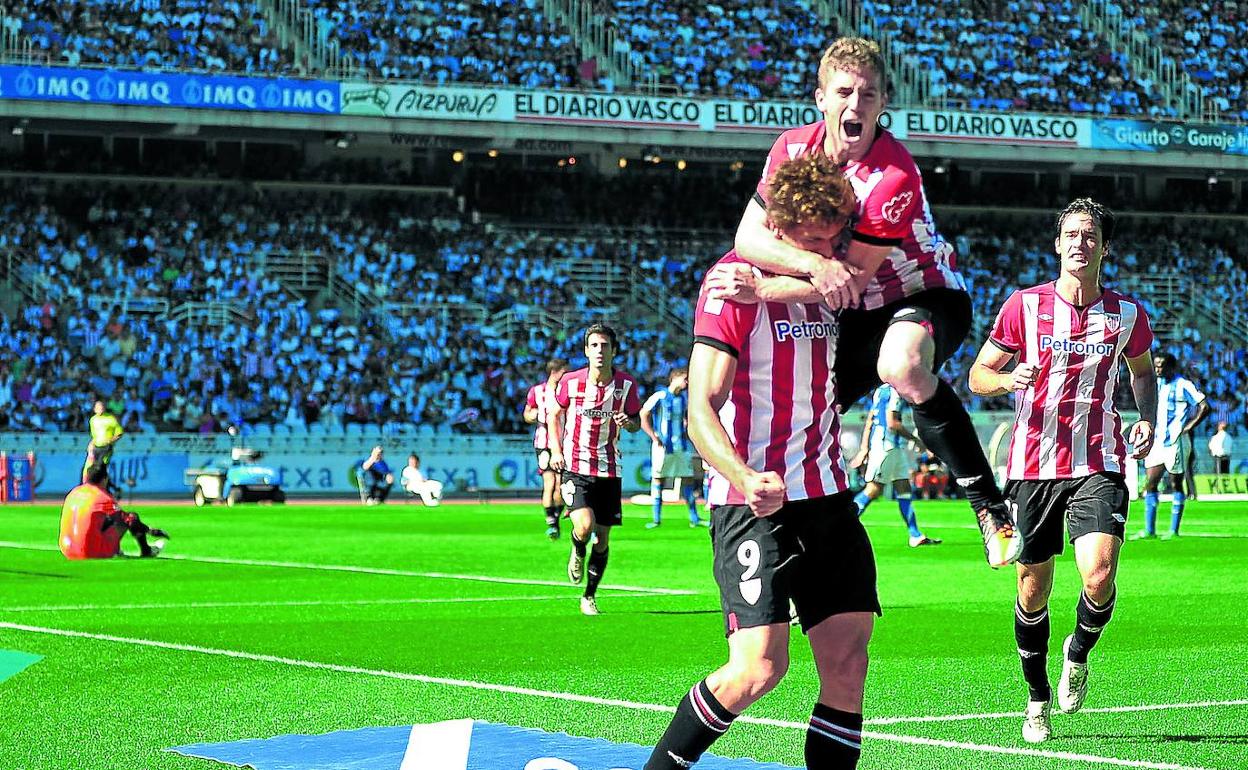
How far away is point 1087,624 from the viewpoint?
780 cm

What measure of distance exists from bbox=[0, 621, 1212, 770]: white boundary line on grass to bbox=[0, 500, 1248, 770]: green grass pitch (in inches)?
1.0

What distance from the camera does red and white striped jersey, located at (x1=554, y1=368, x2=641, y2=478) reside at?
13.5 m

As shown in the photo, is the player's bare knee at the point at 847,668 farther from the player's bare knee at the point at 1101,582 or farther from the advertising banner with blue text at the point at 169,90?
the advertising banner with blue text at the point at 169,90

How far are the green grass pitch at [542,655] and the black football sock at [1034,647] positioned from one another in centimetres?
25

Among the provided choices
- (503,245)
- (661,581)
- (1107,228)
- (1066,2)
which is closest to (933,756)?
(1107,228)

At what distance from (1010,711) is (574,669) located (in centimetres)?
273

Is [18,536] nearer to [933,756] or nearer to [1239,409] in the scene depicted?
[933,756]

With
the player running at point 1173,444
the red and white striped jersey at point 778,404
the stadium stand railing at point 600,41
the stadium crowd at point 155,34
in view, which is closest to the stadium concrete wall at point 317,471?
the stadium crowd at point 155,34

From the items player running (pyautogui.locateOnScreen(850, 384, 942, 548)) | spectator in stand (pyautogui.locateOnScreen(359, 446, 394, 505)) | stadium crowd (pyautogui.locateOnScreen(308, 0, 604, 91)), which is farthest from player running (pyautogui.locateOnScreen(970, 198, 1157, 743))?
stadium crowd (pyautogui.locateOnScreen(308, 0, 604, 91))

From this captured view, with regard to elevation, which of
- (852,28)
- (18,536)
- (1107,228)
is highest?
(852,28)

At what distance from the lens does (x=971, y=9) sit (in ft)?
166

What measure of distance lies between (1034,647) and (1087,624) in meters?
0.28

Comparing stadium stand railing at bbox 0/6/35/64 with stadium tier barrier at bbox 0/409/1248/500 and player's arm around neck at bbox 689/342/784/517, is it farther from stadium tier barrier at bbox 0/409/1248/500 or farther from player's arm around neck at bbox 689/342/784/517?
player's arm around neck at bbox 689/342/784/517

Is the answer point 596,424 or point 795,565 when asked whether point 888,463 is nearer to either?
point 596,424
